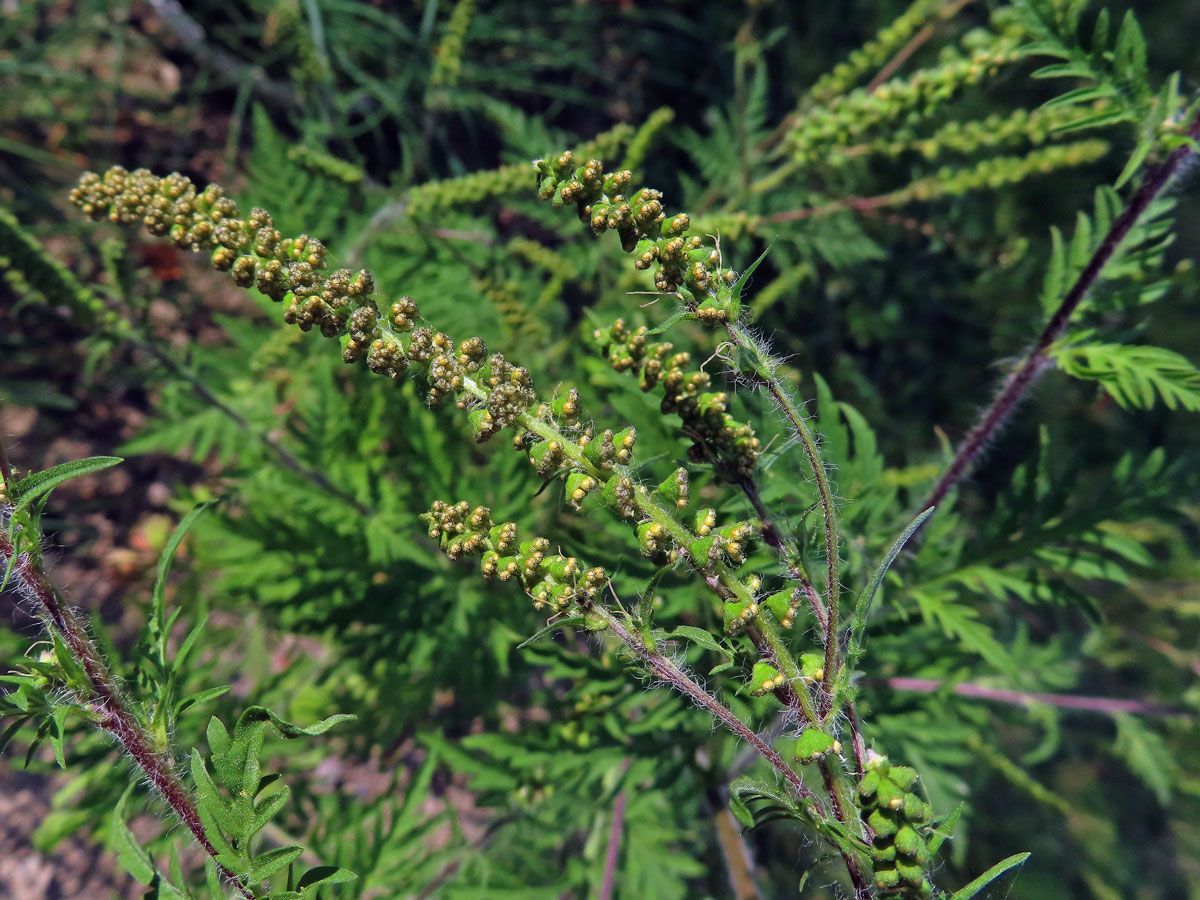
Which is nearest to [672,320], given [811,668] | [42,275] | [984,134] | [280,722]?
[811,668]

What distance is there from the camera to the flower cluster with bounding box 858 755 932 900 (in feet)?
4.00

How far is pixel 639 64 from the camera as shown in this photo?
516cm

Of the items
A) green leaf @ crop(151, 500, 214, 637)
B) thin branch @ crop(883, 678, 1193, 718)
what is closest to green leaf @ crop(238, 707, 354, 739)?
green leaf @ crop(151, 500, 214, 637)

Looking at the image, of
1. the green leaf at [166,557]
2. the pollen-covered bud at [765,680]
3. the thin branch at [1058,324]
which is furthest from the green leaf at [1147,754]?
the green leaf at [166,557]

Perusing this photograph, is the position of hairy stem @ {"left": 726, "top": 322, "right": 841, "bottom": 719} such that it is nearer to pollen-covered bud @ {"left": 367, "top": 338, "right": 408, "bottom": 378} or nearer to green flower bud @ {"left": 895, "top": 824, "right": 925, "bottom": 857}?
green flower bud @ {"left": 895, "top": 824, "right": 925, "bottom": 857}

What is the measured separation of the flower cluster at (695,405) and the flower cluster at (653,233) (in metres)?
0.17

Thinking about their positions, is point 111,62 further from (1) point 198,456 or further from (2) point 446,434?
(2) point 446,434

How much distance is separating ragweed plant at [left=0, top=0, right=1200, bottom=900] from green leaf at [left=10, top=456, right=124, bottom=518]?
0.02m

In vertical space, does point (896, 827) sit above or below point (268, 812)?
above

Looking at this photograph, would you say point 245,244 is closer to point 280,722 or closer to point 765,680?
point 280,722

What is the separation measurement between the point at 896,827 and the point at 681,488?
684 mm

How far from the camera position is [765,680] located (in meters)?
1.37

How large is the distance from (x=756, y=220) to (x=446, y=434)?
61.1 inches

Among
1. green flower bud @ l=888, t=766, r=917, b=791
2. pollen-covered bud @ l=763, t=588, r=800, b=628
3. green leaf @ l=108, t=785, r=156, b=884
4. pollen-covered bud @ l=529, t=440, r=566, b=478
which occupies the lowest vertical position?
green leaf @ l=108, t=785, r=156, b=884
